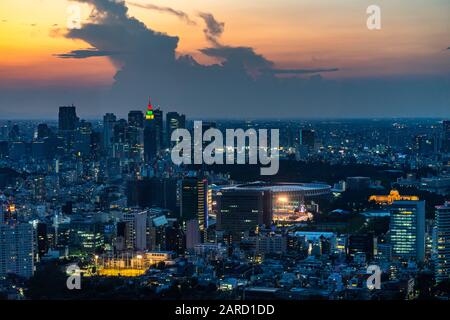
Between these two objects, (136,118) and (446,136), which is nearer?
(446,136)

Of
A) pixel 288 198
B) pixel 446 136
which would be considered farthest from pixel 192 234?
pixel 446 136

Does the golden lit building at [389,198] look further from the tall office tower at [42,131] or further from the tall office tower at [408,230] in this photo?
the tall office tower at [42,131]

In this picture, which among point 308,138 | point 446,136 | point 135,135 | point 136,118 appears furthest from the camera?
point 308,138

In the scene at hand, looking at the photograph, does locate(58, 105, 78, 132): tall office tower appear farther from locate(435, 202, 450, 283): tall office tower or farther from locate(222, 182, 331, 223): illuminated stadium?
locate(435, 202, 450, 283): tall office tower

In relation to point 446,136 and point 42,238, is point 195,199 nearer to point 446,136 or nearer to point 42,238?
point 42,238
